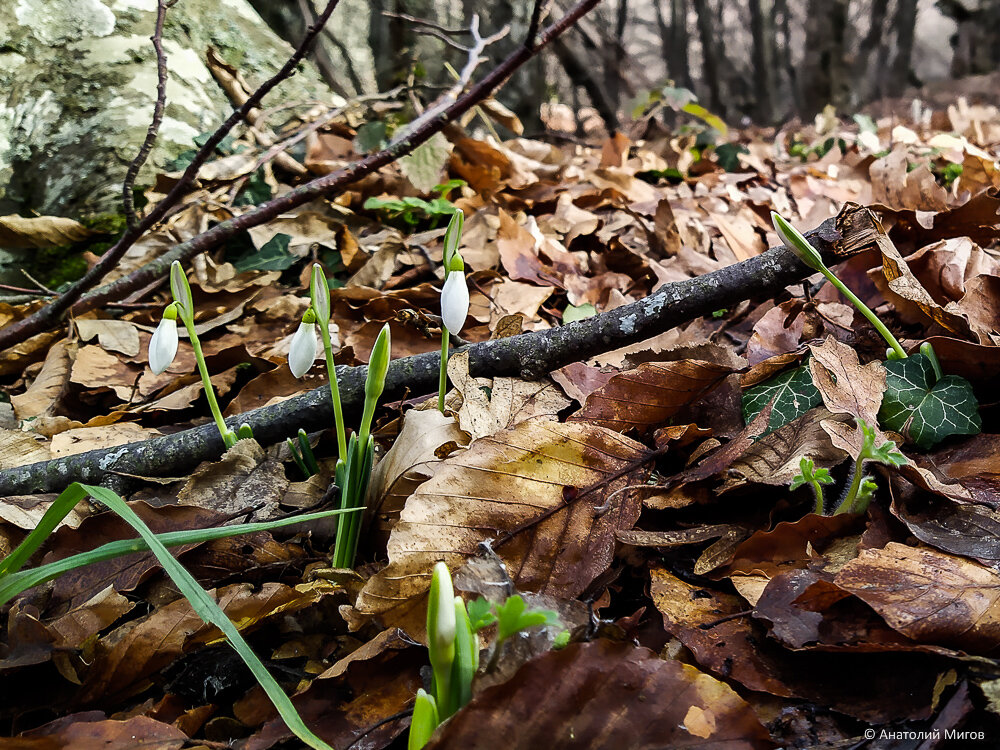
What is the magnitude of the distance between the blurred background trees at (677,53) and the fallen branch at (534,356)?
60.9 inches

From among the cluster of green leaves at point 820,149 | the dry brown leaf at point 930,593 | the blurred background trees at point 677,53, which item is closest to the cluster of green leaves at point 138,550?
the dry brown leaf at point 930,593

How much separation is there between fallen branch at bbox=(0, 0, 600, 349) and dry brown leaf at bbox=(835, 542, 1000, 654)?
1.60 metres

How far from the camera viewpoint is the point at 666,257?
2.31m

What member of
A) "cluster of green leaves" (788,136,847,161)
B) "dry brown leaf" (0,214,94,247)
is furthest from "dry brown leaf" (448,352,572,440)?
"cluster of green leaves" (788,136,847,161)

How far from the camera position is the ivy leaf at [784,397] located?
120 cm

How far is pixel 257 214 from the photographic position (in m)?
2.12

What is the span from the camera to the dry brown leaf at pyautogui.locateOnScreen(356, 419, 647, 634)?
3.06 feet

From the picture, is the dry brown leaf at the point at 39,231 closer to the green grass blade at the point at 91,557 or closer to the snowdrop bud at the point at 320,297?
the snowdrop bud at the point at 320,297

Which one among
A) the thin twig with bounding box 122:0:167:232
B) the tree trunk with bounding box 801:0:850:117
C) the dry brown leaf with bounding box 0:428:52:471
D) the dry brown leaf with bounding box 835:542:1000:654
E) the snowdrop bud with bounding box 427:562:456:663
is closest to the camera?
the snowdrop bud with bounding box 427:562:456:663

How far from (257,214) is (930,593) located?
1.97m

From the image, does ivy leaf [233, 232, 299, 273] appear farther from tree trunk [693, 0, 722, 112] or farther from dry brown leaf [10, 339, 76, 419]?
tree trunk [693, 0, 722, 112]

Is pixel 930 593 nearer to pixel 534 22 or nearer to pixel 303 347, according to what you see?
pixel 303 347

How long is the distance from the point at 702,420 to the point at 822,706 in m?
0.59

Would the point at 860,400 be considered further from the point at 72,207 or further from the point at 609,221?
the point at 72,207
